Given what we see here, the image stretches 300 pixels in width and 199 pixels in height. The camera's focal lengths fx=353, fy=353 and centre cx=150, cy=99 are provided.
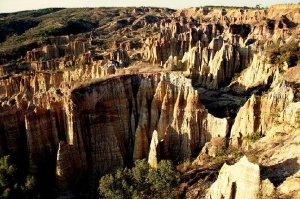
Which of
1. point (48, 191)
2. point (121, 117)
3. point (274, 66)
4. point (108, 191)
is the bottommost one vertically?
point (48, 191)

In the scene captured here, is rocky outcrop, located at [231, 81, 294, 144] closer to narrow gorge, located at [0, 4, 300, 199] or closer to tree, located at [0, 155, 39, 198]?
narrow gorge, located at [0, 4, 300, 199]

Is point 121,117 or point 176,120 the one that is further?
point 121,117

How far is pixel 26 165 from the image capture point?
27.6 m

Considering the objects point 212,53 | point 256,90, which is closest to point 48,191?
point 256,90

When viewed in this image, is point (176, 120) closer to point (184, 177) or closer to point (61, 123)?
point (184, 177)

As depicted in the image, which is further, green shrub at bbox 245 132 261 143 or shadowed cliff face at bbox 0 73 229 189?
shadowed cliff face at bbox 0 73 229 189

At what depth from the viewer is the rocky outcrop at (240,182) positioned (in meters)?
14.6

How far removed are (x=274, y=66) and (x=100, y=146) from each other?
65.3 feet

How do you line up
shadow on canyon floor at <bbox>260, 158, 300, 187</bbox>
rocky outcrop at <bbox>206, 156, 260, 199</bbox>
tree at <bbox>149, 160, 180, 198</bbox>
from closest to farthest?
rocky outcrop at <bbox>206, 156, 260, 199</bbox> → shadow on canyon floor at <bbox>260, 158, 300, 187</bbox> → tree at <bbox>149, 160, 180, 198</bbox>

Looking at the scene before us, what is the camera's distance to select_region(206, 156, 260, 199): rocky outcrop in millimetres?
14625

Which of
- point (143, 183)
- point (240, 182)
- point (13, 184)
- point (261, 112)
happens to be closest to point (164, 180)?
point (143, 183)

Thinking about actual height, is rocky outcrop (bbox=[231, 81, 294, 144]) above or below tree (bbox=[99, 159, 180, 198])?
above

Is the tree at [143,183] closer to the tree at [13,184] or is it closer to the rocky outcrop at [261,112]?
the tree at [13,184]

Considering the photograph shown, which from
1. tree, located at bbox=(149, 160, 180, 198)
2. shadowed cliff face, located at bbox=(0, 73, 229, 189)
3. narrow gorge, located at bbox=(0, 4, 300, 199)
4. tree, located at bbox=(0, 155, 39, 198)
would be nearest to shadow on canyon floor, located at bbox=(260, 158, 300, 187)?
narrow gorge, located at bbox=(0, 4, 300, 199)
